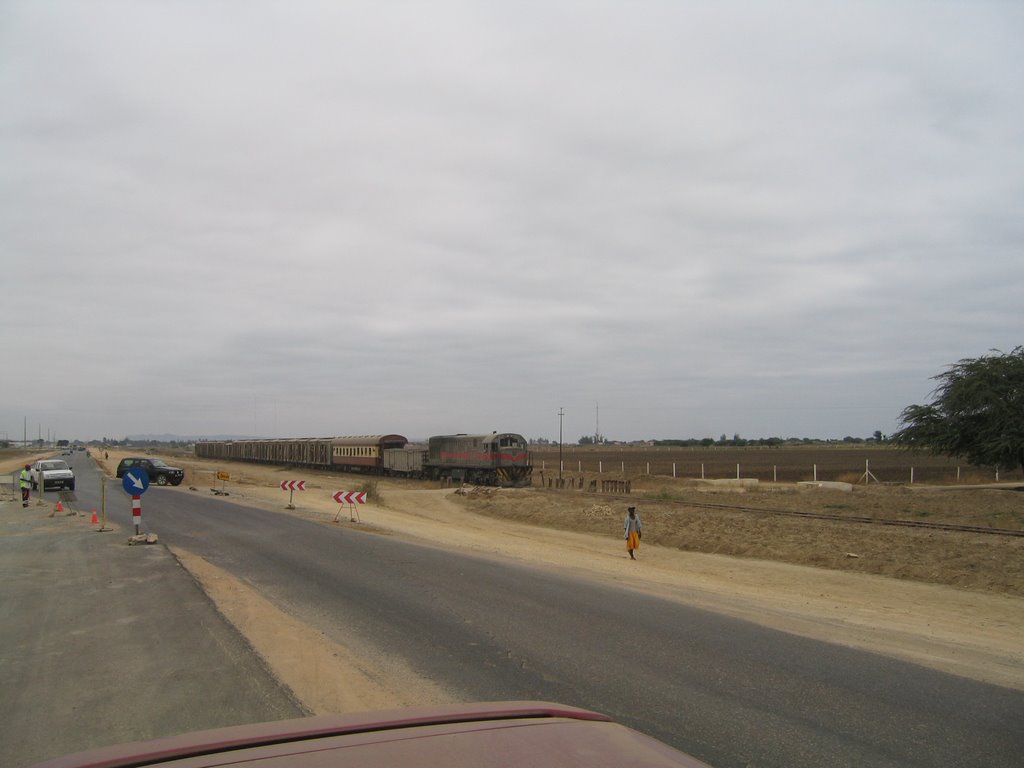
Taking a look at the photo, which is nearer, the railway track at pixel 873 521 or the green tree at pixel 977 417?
the railway track at pixel 873 521

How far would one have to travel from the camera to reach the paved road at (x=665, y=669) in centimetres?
544

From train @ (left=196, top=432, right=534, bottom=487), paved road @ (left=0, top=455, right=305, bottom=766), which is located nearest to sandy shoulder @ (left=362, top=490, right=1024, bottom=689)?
paved road @ (left=0, top=455, right=305, bottom=766)

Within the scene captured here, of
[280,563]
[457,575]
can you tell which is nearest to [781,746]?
[457,575]

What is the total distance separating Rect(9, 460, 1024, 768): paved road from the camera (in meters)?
5.44

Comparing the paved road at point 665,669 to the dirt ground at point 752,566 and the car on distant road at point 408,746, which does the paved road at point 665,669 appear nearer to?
the dirt ground at point 752,566

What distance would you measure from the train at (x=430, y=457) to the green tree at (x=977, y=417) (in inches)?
827

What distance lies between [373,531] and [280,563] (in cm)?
675

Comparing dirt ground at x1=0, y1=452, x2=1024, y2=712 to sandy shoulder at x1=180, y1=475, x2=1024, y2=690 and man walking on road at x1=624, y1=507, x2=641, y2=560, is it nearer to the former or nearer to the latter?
sandy shoulder at x1=180, y1=475, x2=1024, y2=690

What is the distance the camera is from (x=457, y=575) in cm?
1252

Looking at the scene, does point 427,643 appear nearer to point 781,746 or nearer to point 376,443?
point 781,746

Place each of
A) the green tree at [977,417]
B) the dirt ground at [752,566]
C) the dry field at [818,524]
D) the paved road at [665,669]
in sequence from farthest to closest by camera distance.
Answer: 1. the green tree at [977,417]
2. the dry field at [818,524]
3. the dirt ground at [752,566]
4. the paved road at [665,669]

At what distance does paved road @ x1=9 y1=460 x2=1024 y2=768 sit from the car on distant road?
307cm

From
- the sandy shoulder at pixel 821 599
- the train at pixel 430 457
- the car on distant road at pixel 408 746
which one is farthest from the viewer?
the train at pixel 430 457

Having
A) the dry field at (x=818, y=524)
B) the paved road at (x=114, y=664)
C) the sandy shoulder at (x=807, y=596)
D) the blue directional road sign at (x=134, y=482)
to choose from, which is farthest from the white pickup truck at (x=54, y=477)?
the paved road at (x=114, y=664)
